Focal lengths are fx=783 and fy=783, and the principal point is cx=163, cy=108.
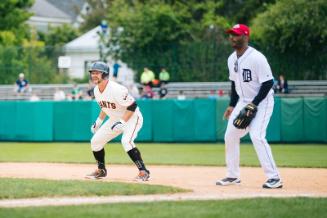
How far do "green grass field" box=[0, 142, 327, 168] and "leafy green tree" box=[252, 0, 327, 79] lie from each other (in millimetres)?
8393

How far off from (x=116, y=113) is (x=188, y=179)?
5.23 ft

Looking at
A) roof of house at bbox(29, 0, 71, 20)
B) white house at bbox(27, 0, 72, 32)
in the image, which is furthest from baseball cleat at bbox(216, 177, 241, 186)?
roof of house at bbox(29, 0, 71, 20)

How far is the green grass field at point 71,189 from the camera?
384 inches

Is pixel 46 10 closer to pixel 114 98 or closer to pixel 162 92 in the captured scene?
pixel 162 92

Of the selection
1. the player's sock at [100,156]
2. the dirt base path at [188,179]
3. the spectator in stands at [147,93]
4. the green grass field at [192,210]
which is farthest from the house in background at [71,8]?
the green grass field at [192,210]

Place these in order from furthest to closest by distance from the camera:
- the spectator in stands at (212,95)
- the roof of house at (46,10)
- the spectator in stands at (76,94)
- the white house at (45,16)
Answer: the roof of house at (46,10) < the white house at (45,16) < the spectator in stands at (76,94) < the spectator in stands at (212,95)

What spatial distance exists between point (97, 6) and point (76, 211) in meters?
59.1

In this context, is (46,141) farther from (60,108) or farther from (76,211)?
(76,211)

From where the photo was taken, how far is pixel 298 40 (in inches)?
1222

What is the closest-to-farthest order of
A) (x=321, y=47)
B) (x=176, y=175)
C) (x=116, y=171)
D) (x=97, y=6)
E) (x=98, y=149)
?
(x=98, y=149)
(x=176, y=175)
(x=116, y=171)
(x=321, y=47)
(x=97, y=6)

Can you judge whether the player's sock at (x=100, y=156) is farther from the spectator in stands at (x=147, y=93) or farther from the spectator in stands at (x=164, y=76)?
the spectator in stands at (x=164, y=76)

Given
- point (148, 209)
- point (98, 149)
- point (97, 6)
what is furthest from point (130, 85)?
point (97, 6)

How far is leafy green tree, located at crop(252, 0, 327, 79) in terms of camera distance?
31.0 metres

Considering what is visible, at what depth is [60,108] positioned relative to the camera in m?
25.2
